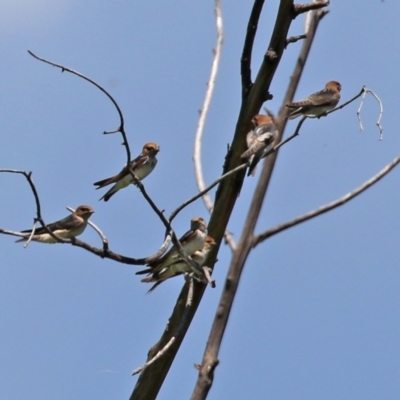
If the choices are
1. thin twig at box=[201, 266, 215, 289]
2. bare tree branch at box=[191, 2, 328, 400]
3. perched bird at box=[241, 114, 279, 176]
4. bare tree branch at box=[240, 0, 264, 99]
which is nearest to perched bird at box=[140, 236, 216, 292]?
thin twig at box=[201, 266, 215, 289]

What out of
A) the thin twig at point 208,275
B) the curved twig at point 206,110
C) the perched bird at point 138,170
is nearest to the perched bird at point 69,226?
the perched bird at point 138,170

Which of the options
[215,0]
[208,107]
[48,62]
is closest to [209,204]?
[208,107]

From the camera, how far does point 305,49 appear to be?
5609 mm

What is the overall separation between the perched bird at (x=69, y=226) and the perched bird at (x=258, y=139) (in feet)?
4.66

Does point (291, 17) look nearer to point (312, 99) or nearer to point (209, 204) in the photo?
point (209, 204)

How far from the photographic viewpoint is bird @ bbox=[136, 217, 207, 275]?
570 centimetres

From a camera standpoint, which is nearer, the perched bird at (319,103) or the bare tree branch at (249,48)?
the bare tree branch at (249,48)

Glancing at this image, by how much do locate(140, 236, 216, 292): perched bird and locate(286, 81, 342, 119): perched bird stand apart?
242 cm

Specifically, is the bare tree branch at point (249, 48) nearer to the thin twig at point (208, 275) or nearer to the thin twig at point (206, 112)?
the thin twig at point (206, 112)

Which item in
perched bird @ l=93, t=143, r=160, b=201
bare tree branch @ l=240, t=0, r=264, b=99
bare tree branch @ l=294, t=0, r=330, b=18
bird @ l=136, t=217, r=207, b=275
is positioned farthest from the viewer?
perched bird @ l=93, t=143, r=160, b=201

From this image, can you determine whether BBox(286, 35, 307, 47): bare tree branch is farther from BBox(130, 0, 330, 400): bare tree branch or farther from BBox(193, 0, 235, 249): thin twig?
BBox(193, 0, 235, 249): thin twig

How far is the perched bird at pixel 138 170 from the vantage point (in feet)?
24.8

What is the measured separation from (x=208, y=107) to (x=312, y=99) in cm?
316

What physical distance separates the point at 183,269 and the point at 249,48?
1533 mm
